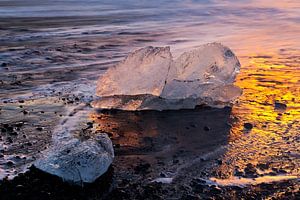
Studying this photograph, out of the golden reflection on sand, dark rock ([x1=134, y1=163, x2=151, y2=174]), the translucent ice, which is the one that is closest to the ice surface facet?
the translucent ice

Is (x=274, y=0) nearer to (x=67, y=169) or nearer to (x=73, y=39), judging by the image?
(x=73, y=39)

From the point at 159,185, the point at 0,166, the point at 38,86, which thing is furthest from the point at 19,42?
the point at 159,185

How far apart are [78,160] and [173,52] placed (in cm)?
532

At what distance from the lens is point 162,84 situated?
451cm

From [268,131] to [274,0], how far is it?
17.7 m

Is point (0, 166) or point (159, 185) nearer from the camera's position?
point (159, 185)

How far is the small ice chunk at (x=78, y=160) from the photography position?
9.61 feet

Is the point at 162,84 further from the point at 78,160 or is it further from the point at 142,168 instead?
the point at 78,160

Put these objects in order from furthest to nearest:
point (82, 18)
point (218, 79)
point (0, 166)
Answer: point (82, 18) → point (218, 79) → point (0, 166)

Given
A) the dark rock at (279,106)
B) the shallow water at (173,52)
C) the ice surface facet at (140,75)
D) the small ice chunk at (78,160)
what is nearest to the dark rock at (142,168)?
the small ice chunk at (78,160)

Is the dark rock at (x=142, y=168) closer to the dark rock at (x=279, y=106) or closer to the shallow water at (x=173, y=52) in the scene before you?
the shallow water at (x=173, y=52)

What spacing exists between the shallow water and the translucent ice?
0.29 m

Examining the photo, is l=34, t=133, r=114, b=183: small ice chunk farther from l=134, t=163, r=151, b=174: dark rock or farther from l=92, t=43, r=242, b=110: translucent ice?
l=92, t=43, r=242, b=110: translucent ice

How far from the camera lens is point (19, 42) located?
9.18 m
